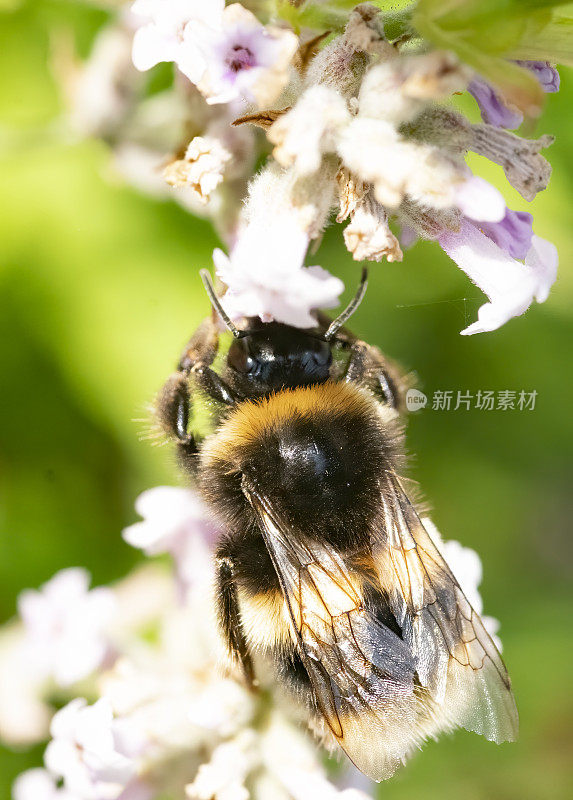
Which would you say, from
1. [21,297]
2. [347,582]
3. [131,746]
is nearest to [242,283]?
[347,582]

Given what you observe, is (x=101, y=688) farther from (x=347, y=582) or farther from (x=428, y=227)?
(x=428, y=227)

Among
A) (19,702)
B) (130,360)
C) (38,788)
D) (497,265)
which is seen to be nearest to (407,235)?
(497,265)

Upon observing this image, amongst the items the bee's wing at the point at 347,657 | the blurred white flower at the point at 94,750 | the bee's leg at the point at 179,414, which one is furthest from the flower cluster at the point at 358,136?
the blurred white flower at the point at 94,750

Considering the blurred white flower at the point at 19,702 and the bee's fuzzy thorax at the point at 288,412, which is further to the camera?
the blurred white flower at the point at 19,702

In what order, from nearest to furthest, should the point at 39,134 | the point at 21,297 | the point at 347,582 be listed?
the point at 347,582 < the point at 39,134 < the point at 21,297

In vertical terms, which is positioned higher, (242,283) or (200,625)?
(242,283)

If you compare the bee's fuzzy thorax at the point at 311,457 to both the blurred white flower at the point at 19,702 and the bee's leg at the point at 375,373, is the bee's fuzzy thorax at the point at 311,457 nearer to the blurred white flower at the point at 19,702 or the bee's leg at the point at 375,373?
the bee's leg at the point at 375,373
